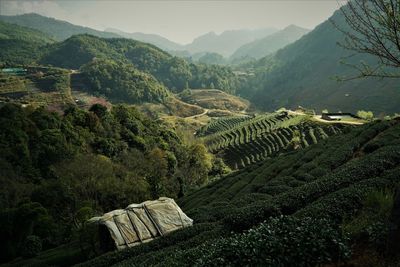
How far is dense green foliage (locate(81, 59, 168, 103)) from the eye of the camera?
17600 centimetres

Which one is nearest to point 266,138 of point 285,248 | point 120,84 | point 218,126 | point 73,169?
point 73,169

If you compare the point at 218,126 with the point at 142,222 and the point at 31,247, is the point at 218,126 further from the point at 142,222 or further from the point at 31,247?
the point at 142,222

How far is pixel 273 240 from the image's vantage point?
8.03 meters

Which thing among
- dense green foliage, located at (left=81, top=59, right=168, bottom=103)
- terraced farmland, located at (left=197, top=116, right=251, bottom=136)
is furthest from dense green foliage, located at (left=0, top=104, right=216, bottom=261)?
dense green foliage, located at (left=81, top=59, right=168, bottom=103)

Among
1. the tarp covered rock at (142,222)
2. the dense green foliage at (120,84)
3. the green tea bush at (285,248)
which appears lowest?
the tarp covered rock at (142,222)

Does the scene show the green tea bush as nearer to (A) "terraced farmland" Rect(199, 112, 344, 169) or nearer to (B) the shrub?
(B) the shrub

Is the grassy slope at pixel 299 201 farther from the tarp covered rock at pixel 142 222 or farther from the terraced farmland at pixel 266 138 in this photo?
the terraced farmland at pixel 266 138

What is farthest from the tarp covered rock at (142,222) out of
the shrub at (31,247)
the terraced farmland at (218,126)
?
the terraced farmland at (218,126)

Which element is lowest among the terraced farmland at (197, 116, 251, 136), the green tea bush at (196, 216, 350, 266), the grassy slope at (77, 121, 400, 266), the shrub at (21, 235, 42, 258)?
the terraced farmland at (197, 116, 251, 136)

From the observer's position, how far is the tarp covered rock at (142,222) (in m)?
19.9

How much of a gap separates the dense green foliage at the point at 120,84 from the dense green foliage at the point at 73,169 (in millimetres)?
105476

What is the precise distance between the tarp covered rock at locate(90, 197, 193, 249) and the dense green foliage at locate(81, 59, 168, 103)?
15724cm

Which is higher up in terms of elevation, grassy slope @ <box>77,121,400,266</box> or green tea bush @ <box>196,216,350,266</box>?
green tea bush @ <box>196,216,350,266</box>

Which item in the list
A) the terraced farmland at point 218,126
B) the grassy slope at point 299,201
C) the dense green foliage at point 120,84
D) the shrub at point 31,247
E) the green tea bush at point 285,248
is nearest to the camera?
the green tea bush at point 285,248
